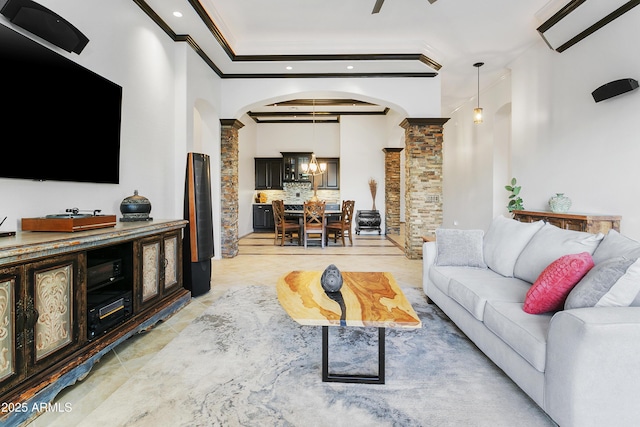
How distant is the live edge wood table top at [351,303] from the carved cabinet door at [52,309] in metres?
1.17

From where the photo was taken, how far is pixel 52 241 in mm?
1673

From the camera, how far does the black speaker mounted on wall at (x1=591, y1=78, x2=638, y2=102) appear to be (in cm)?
324

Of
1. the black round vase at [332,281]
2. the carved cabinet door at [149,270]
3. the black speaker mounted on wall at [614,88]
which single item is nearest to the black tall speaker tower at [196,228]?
the carved cabinet door at [149,270]

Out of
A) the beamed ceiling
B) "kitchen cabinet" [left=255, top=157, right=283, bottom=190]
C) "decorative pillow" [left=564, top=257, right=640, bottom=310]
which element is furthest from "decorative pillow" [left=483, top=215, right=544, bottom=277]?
"kitchen cabinet" [left=255, top=157, right=283, bottom=190]

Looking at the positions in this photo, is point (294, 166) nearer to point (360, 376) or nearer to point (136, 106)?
point (136, 106)

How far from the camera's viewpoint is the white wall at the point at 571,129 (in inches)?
135

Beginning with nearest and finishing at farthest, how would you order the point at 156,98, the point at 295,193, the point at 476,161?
the point at 156,98, the point at 476,161, the point at 295,193

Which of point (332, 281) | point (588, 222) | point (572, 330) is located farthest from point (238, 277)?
point (588, 222)

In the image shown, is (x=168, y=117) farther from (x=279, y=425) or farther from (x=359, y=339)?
(x=279, y=425)

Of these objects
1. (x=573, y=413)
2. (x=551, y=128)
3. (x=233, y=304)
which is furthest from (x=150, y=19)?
(x=551, y=128)

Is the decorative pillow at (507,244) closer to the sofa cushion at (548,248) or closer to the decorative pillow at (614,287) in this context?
the sofa cushion at (548,248)

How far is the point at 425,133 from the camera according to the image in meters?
5.77

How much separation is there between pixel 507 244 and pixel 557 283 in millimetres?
1087

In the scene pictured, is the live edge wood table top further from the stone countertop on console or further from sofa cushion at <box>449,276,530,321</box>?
the stone countertop on console
